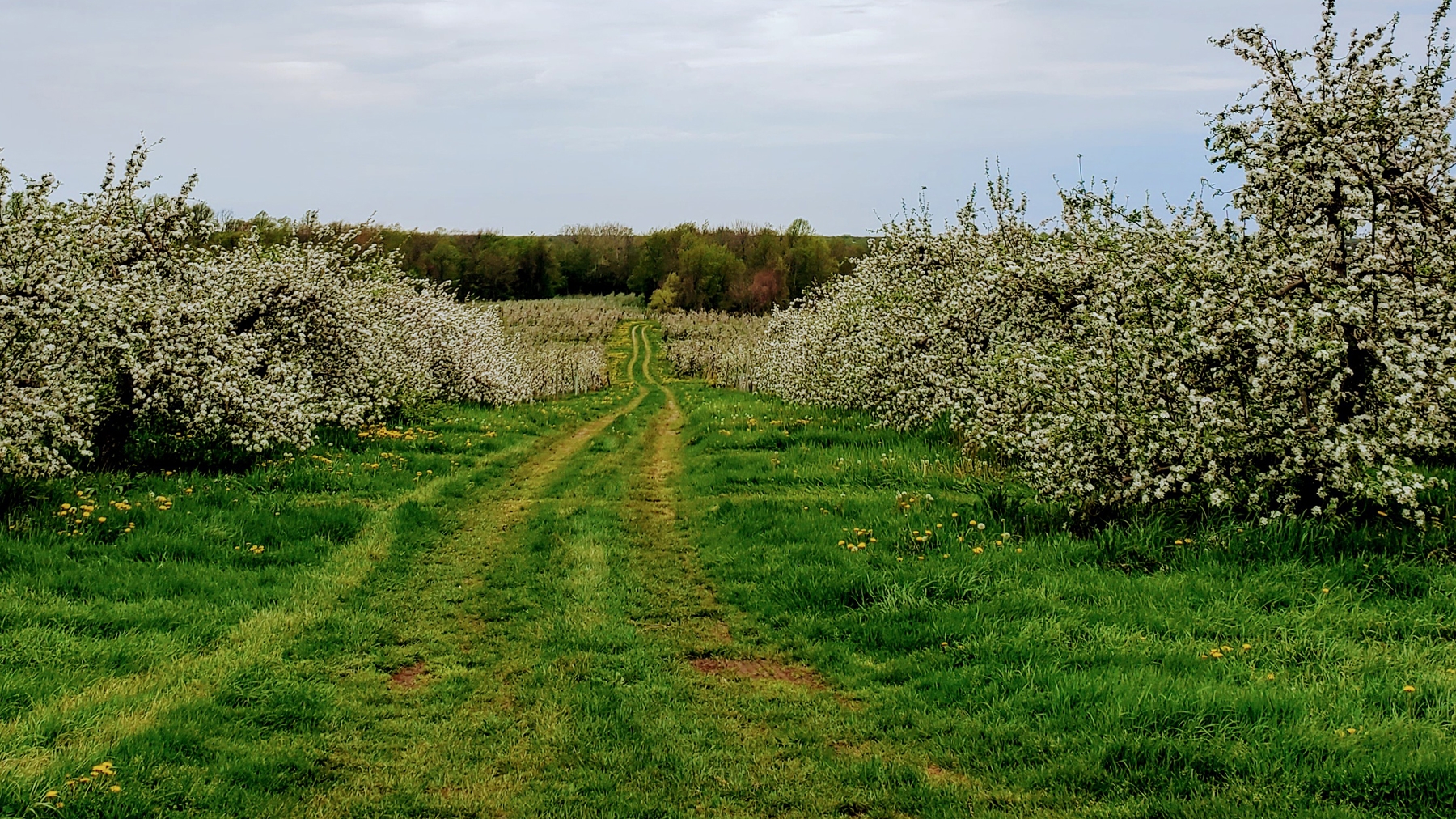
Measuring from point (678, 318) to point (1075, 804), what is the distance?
90.1 meters

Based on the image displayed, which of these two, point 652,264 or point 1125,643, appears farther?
point 652,264

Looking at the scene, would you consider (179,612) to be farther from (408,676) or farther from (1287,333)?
(1287,333)

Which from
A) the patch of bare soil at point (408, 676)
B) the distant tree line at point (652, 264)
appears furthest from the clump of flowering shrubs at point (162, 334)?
the distant tree line at point (652, 264)

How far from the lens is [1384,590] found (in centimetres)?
815

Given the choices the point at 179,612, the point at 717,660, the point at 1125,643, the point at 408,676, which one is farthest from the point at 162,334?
the point at 1125,643

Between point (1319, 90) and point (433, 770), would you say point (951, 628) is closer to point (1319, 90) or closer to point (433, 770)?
point (433, 770)

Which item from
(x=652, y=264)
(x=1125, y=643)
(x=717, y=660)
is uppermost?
(x=652, y=264)

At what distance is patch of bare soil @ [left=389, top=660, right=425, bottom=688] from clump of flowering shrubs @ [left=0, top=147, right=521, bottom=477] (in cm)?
631

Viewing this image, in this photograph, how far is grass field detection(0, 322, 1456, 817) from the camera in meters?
5.59

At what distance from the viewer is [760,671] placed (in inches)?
306

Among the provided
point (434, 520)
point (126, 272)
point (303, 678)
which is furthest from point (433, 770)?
point (126, 272)

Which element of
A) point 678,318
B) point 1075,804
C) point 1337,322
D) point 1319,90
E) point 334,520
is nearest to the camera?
point 1075,804

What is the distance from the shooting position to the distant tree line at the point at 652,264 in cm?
9025

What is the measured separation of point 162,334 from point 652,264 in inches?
4253
